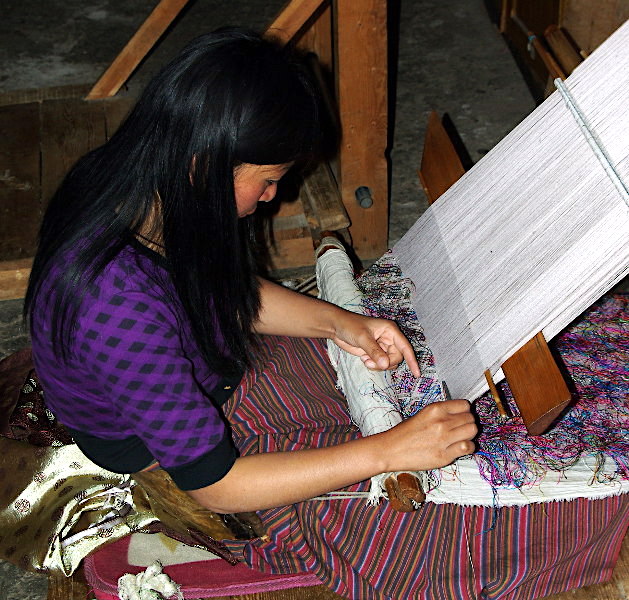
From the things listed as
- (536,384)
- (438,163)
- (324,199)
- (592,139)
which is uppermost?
(592,139)

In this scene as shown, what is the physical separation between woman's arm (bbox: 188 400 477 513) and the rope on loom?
0.48 ft

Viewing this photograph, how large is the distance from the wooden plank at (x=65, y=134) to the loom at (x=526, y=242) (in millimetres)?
1895

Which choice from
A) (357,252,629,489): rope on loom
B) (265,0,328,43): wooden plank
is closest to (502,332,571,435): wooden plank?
(357,252,629,489): rope on loom

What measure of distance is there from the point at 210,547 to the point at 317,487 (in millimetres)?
438

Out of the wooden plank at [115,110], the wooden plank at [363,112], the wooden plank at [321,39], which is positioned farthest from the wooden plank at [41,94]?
the wooden plank at [363,112]

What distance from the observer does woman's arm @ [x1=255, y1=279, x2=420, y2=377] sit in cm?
169

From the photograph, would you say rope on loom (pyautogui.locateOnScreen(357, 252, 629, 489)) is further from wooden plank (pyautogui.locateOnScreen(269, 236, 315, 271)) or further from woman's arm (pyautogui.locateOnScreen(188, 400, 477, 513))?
wooden plank (pyautogui.locateOnScreen(269, 236, 315, 271))

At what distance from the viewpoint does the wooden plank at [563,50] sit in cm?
167

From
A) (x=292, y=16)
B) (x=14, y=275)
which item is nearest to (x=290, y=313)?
(x=292, y=16)

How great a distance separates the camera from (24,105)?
3650mm

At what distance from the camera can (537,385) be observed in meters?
1.33

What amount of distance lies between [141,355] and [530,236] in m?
0.76

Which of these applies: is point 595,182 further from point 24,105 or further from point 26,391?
point 24,105

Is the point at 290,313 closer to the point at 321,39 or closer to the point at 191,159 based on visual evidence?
the point at 191,159
